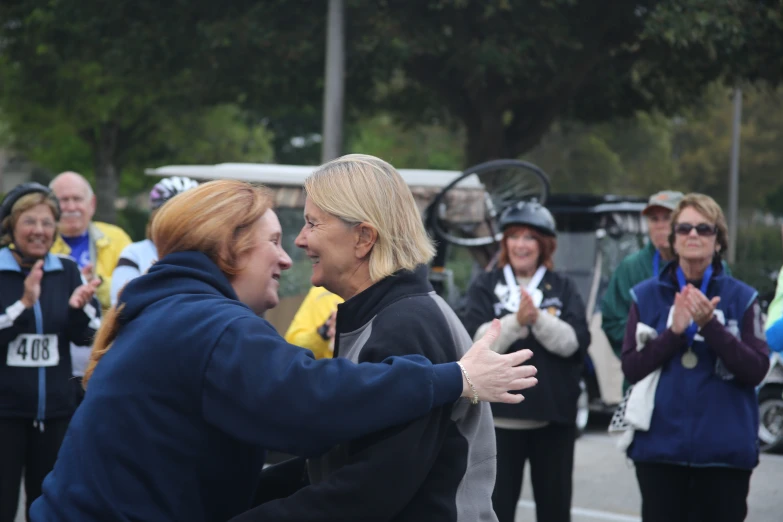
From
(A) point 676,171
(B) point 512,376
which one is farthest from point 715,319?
(A) point 676,171

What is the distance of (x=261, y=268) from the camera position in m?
2.56

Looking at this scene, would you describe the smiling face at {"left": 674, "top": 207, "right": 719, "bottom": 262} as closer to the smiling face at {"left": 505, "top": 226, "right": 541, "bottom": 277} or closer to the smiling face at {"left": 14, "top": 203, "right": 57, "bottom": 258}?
the smiling face at {"left": 505, "top": 226, "right": 541, "bottom": 277}

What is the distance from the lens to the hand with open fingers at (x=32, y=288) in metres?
4.97

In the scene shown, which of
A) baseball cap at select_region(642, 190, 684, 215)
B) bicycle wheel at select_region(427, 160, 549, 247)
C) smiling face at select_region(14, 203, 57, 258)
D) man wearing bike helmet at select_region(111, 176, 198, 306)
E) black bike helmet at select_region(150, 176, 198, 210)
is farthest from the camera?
bicycle wheel at select_region(427, 160, 549, 247)

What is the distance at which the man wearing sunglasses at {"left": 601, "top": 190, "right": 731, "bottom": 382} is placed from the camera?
588cm

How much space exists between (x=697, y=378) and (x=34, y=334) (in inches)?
128

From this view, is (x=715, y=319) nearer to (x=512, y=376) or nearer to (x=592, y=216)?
(x=512, y=376)

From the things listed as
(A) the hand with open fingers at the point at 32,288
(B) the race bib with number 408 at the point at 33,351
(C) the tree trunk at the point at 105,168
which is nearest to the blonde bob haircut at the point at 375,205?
(A) the hand with open fingers at the point at 32,288

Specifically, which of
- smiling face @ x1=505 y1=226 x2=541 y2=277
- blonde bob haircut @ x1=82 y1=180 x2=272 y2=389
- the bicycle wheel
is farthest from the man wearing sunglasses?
blonde bob haircut @ x1=82 y1=180 x2=272 y2=389

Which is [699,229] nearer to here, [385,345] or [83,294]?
[385,345]

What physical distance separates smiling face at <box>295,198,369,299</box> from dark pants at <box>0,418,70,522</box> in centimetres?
292

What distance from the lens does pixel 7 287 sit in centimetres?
512

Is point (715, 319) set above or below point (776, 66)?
below

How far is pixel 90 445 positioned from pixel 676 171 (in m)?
35.7
